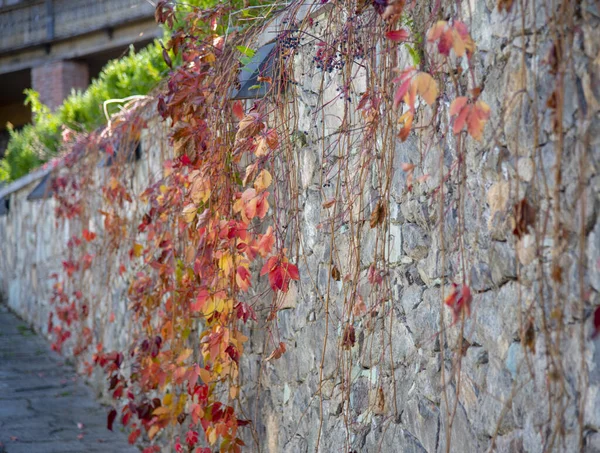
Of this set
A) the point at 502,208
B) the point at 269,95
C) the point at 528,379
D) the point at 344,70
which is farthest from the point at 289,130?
the point at 528,379

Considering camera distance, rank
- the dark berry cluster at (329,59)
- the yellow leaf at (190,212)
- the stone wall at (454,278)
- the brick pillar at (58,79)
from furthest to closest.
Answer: the brick pillar at (58,79) < the yellow leaf at (190,212) < the dark berry cluster at (329,59) < the stone wall at (454,278)

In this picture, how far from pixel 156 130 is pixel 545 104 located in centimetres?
317

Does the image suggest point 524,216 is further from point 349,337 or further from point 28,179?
point 28,179

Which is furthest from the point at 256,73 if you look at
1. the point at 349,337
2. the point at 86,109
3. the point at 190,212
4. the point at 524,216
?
the point at 86,109

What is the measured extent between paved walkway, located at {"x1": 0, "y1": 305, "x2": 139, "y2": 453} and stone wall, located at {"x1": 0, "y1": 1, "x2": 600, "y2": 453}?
1.56 m

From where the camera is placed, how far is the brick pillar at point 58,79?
1347cm

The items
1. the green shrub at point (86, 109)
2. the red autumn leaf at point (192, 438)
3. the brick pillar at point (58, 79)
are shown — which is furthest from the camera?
the brick pillar at point (58, 79)

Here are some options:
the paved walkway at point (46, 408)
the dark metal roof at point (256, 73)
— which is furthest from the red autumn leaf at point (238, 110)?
the paved walkway at point (46, 408)

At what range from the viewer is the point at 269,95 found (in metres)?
3.06

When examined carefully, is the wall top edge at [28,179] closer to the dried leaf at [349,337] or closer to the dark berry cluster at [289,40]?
the dark berry cluster at [289,40]

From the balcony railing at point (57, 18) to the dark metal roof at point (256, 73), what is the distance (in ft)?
30.9

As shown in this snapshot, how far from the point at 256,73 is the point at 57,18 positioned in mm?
11684

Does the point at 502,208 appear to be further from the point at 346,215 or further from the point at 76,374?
the point at 76,374

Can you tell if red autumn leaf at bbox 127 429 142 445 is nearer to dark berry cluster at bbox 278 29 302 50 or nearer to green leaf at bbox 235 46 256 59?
green leaf at bbox 235 46 256 59
